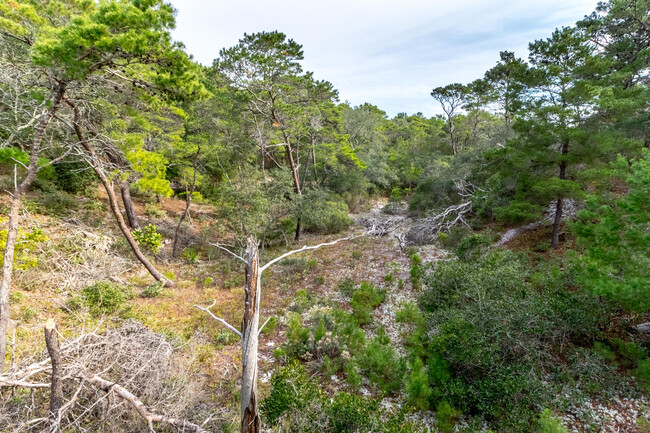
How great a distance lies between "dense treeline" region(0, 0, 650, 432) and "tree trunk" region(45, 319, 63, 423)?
7.82 feet

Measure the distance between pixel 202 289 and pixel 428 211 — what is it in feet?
38.4

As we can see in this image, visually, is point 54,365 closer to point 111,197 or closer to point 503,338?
point 111,197

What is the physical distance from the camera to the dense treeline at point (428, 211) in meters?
4.54

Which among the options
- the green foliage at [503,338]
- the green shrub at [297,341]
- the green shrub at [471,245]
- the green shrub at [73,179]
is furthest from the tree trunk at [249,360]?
the green shrub at [73,179]

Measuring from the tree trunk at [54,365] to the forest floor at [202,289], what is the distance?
1.06 m

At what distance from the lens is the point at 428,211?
1495 cm

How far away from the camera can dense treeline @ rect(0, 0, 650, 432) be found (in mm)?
4539

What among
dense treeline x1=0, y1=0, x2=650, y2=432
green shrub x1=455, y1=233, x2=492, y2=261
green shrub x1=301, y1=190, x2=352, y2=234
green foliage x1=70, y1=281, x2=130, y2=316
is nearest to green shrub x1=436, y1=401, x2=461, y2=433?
dense treeline x1=0, y1=0, x2=650, y2=432

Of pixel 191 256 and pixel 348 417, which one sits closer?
pixel 348 417

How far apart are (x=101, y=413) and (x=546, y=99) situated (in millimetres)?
12382

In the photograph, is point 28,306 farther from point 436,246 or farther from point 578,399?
point 436,246

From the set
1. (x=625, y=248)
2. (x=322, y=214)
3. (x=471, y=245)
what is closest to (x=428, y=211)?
(x=471, y=245)

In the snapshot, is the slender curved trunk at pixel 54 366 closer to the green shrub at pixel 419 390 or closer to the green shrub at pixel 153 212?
the green shrub at pixel 419 390

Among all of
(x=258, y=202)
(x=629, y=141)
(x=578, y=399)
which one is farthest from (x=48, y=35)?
(x=629, y=141)
